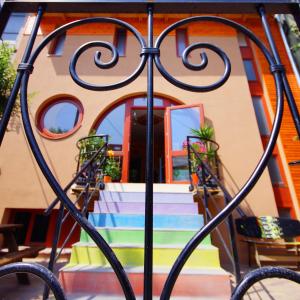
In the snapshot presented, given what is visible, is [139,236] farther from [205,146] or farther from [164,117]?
[164,117]

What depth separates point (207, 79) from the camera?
638 centimetres

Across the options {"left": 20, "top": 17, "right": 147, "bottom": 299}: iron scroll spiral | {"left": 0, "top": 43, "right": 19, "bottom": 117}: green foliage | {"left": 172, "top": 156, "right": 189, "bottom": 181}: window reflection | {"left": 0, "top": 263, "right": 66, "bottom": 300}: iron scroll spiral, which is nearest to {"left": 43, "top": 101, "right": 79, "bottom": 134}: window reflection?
{"left": 0, "top": 43, "right": 19, "bottom": 117}: green foliage

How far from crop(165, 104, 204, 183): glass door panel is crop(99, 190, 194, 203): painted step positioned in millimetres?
1676

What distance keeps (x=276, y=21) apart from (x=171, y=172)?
21.0ft

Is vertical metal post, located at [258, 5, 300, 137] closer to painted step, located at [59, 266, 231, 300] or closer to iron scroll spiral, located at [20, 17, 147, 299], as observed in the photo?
iron scroll spiral, located at [20, 17, 147, 299]

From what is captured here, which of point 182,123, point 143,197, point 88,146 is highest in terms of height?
point 182,123

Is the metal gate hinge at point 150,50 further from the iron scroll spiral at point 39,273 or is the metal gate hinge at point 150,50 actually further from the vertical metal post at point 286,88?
the iron scroll spiral at point 39,273

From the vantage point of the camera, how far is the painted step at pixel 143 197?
11.2 feet

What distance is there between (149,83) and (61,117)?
582cm

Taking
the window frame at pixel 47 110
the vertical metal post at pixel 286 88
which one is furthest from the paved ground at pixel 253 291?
the window frame at pixel 47 110

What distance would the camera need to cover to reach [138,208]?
3146mm

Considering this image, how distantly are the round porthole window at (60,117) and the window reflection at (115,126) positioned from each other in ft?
2.09

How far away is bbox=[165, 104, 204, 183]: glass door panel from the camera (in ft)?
17.3

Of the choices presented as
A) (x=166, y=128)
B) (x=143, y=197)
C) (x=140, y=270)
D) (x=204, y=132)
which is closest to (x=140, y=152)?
(x=166, y=128)
